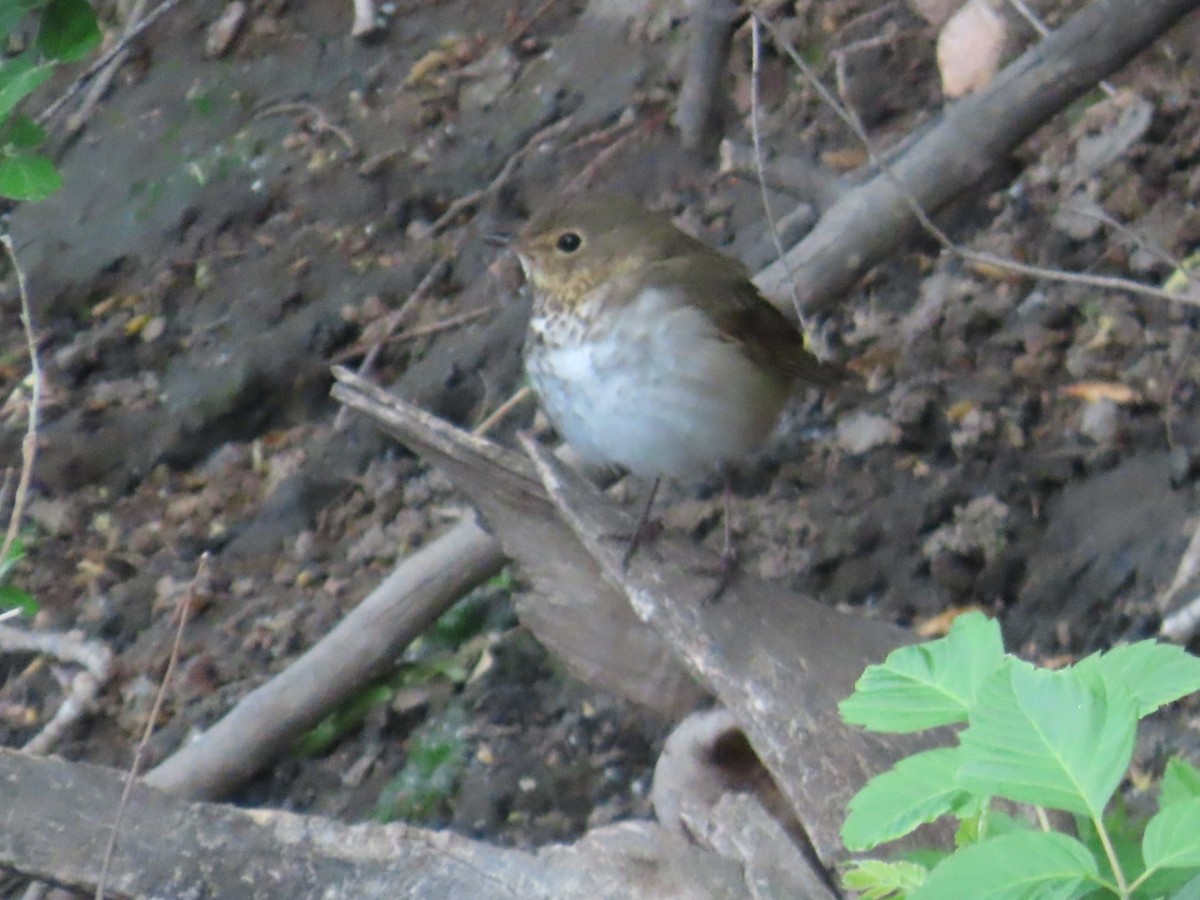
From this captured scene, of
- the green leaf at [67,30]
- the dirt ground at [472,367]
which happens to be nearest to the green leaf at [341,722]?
the dirt ground at [472,367]

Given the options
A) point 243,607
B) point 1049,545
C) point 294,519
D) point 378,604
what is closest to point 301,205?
point 294,519

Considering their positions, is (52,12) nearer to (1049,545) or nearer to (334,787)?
(334,787)

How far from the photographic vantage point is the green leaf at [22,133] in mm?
2568

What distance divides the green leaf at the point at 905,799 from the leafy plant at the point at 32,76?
1.87 m

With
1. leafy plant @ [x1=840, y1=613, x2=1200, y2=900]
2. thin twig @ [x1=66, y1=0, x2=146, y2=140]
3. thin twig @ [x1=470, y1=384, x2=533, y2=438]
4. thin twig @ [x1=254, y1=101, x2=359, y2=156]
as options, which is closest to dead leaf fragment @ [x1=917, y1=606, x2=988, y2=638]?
thin twig @ [x1=470, y1=384, x2=533, y2=438]

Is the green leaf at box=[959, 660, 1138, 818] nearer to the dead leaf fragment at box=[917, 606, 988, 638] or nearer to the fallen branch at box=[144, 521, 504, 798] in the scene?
the dead leaf fragment at box=[917, 606, 988, 638]

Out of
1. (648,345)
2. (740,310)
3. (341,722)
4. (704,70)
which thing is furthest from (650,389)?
(704,70)

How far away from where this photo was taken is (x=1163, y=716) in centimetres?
267

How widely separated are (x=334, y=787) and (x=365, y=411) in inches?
45.5

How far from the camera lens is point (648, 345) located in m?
2.96

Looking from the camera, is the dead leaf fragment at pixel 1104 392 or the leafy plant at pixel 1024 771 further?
the dead leaf fragment at pixel 1104 392

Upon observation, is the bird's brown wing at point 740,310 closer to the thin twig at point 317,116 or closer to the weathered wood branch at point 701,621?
the weathered wood branch at point 701,621

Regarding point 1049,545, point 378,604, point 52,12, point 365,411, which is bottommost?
point 1049,545

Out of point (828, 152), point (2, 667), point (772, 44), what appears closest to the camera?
point (2, 667)
